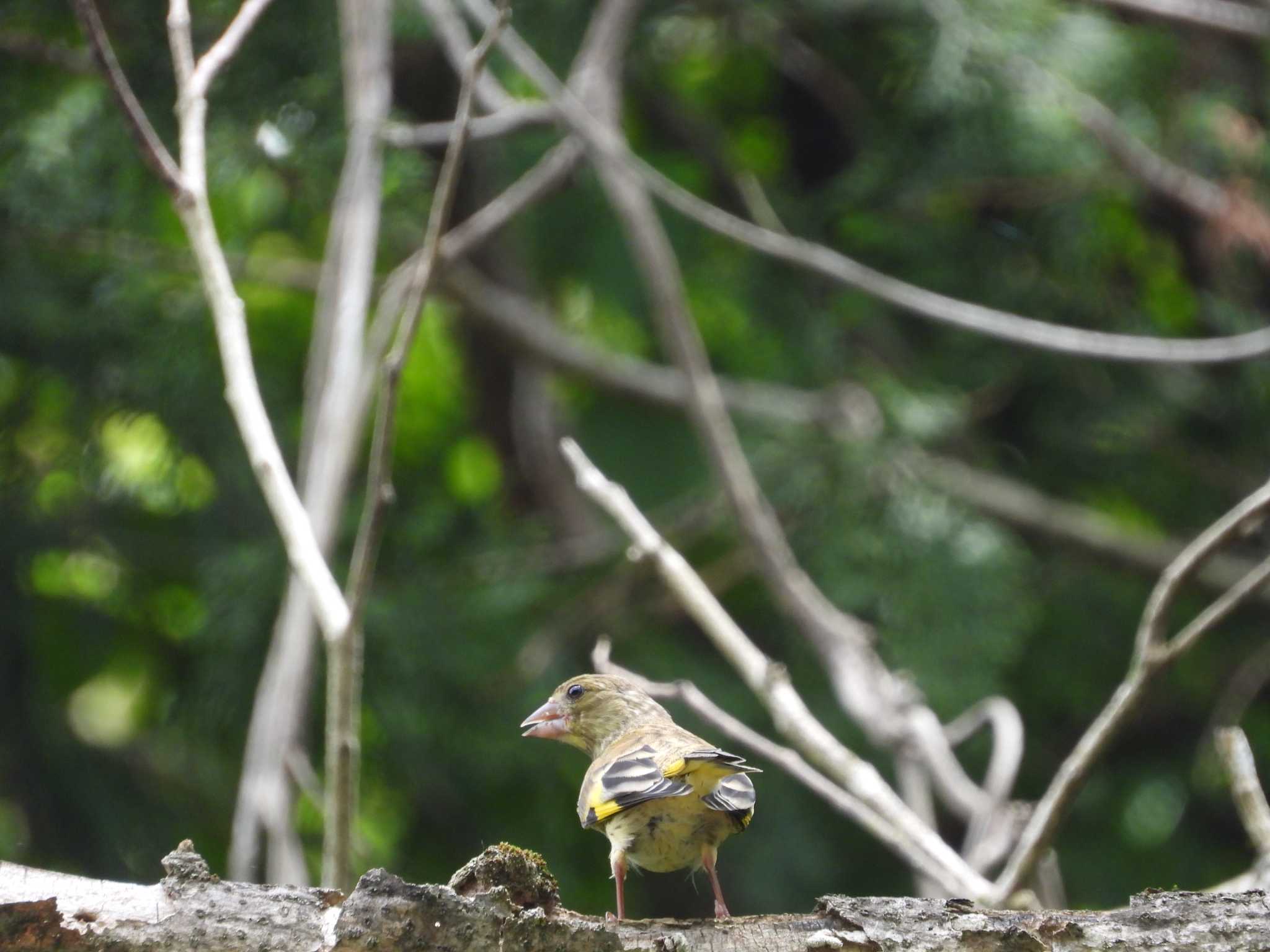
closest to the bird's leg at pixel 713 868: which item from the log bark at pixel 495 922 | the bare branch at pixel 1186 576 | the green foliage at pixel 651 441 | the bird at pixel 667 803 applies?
the bird at pixel 667 803

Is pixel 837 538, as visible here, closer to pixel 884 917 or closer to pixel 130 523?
pixel 130 523

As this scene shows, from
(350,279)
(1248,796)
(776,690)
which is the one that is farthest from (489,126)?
(1248,796)

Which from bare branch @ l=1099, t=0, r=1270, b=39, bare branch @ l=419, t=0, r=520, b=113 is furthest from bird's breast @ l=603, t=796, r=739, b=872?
bare branch @ l=1099, t=0, r=1270, b=39

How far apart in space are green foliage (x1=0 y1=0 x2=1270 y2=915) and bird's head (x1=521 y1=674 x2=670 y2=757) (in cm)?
211

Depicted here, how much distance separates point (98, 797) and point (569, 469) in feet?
8.25

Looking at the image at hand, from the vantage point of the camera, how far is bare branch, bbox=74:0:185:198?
238 centimetres

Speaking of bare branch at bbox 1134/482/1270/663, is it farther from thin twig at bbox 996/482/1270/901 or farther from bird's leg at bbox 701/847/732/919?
bird's leg at bbox 701/847/732/919

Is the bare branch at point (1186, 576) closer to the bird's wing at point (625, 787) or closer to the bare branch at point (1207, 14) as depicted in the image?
the bird's wing at point (625, 787)

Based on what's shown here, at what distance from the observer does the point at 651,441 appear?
21.5ft

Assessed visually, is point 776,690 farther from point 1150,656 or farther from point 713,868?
point 1150,656

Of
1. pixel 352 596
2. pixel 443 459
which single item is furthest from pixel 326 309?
pixel 443 459

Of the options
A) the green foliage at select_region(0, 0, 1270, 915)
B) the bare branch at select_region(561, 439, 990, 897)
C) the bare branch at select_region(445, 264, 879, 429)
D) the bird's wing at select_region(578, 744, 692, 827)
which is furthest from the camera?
the bare branch at select_region(445, 264, 879, 429)

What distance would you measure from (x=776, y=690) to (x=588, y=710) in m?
0.41

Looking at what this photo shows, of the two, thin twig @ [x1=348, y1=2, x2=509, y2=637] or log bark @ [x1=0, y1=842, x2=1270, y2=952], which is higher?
thin twig @ [x1=348, y1=2, x2=509, y2=637]
